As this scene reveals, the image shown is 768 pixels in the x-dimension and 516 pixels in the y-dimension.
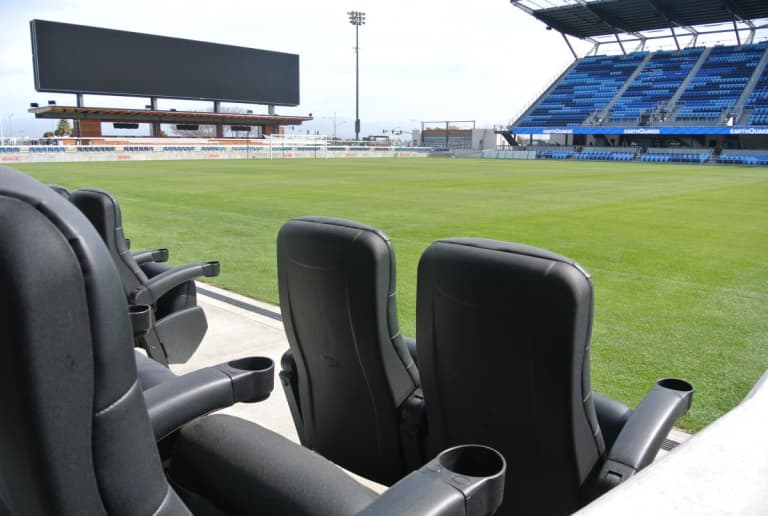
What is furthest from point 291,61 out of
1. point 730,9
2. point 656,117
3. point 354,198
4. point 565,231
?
point 565,231

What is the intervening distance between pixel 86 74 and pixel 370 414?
61102 mm

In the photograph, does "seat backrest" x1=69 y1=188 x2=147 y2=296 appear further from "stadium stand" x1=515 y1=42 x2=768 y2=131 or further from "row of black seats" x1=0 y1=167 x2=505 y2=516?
"stadium stand" x1=515 y1=42 x2=768 y2=131

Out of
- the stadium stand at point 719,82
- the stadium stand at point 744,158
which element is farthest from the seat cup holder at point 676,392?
the stadium stand at point 719,82

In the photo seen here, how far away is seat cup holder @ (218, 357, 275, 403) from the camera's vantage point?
1.71 metres

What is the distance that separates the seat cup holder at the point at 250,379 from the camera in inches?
67.2

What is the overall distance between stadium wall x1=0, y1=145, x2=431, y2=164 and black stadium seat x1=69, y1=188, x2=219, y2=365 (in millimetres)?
33949

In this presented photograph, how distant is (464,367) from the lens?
1.95m

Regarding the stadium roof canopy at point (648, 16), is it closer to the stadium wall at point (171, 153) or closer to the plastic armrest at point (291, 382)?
the stadium wall at point (171, 153)

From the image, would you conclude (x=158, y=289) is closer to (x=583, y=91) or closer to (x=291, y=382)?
(x=291, y=382)

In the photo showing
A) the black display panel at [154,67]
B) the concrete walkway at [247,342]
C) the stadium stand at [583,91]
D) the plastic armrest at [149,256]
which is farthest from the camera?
the stadium stand at [583,91]

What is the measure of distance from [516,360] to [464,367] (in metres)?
0.20

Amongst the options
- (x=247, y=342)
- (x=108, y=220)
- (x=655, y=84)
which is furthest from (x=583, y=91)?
(x=108, y=220)

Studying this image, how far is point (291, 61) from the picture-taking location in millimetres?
70188

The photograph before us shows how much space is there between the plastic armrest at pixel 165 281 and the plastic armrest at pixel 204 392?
2481mm
